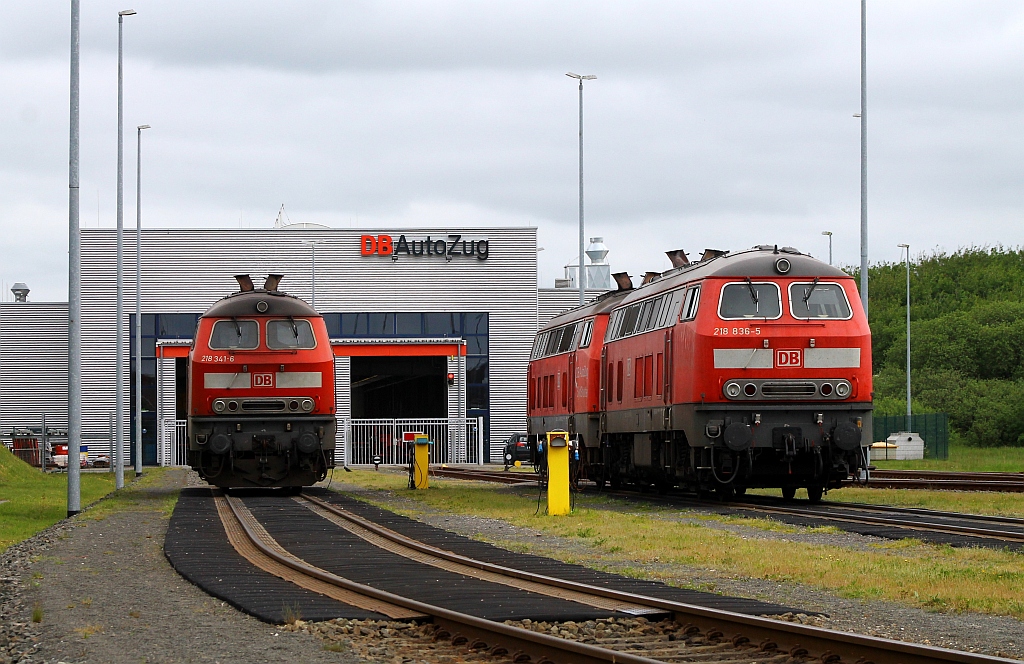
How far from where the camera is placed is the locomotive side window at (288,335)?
26.2 metres

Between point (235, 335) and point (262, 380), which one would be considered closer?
point (262, 380)

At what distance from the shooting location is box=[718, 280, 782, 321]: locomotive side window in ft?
70.4

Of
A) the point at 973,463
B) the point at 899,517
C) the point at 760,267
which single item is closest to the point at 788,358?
the point at 760,267

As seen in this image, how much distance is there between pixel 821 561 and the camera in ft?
44.5

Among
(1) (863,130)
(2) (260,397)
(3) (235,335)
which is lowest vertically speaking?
(2) (260,397)

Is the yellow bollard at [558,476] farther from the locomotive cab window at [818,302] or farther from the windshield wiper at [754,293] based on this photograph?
the locomotive cab window at [818,302]

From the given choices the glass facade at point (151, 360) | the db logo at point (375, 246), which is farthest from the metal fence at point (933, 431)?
the glass facade at point (151, 360)

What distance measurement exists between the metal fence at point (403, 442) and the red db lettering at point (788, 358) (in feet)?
106

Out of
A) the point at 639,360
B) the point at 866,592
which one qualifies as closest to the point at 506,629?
the point at 866,592

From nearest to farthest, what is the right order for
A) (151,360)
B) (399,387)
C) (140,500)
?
(140,500), (151,360), (399,387)

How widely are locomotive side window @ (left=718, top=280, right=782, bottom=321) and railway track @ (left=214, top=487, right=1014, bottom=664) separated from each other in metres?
9.99

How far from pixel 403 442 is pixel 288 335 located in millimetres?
27652

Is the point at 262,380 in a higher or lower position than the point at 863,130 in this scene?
lower

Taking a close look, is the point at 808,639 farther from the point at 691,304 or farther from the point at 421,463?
the point at 421,463
